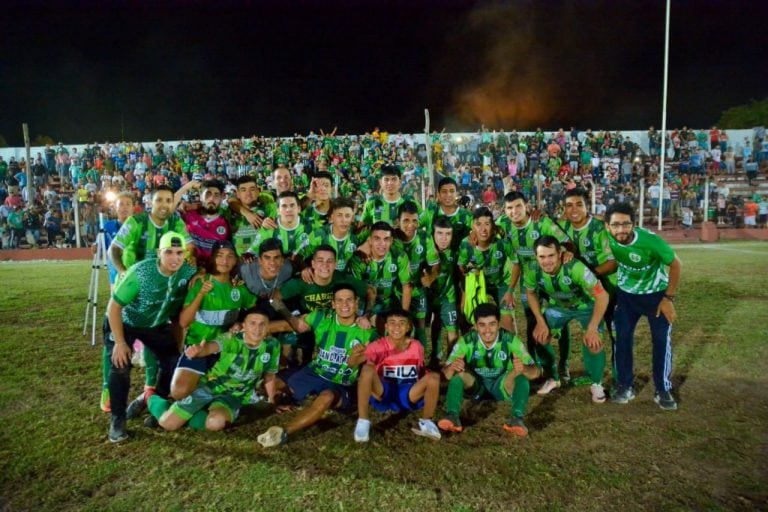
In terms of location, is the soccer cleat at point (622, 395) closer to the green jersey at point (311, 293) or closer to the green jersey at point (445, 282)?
the green jersey at point (445, 282)

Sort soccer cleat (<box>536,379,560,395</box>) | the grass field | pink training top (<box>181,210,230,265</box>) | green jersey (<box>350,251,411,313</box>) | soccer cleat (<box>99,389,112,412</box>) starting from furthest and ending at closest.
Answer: pink training top (<box>181,210,230,265</box>) → green jersey (<box>350,251,411,313</box>) → soccer cleat (<box>536,379,560,395</box>) → soccer cleat (<box>99,389,112,412</box>) → the grass field

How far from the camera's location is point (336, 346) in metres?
5.20

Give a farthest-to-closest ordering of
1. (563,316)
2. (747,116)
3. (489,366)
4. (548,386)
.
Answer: (747,116), (563,316), (548,386), (489,366)

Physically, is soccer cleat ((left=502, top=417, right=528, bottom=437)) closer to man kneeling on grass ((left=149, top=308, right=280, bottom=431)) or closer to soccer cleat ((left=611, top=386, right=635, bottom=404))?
soccer cleat ((left=611, top=386, right=635, bottom=404))

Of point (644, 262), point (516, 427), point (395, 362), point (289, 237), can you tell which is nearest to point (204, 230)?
point (289, 237)

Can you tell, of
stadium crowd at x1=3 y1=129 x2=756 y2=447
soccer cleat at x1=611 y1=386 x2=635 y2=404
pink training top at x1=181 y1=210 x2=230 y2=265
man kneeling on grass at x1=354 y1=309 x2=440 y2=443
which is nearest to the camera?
stadium crowd at x1=3 y1=129 x2=756 y2=447

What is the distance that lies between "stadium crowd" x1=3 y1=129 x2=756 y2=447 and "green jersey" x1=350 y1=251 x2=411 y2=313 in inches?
0.7

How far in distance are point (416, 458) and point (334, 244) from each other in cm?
268

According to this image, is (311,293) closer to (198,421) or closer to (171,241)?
(171,241)

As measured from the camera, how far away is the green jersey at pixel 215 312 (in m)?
5.38

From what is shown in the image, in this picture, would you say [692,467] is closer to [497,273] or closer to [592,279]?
[592,279]

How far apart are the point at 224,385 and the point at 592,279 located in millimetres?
3716

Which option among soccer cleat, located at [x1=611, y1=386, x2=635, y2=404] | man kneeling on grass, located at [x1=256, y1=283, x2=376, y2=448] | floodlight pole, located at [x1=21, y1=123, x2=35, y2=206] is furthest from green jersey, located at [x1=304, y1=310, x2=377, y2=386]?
floodlight pole, located at [x1=21, y1=123, x2=35, y2=206]

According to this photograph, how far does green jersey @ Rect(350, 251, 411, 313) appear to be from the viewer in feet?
19.8
